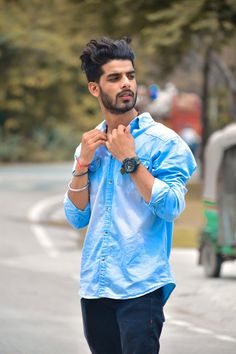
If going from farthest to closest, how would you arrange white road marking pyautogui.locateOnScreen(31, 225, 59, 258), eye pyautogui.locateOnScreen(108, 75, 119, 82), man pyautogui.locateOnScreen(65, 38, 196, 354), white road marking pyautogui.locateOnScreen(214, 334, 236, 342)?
white road marking pyautogui.locateOnScreen(31, 225, 59, 258), white road marking pyautogui.locateOnScreen(214, 334, 236, 342), eye pyautogui.locateOnScreen(108, 75, 119, 82), man pyautogui.locateOnScreen(65, 38, 196, 354)

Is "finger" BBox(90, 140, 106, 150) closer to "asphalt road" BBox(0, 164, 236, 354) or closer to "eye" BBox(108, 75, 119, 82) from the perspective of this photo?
"eye" BBox(108, 75, 119, 82)

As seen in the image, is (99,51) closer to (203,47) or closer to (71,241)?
(71,241)

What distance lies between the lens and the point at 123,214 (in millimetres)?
5531

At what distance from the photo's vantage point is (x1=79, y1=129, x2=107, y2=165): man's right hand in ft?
18.2

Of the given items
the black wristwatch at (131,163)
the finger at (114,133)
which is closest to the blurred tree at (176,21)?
the finger at (114,133)

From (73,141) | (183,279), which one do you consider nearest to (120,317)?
(183,279)

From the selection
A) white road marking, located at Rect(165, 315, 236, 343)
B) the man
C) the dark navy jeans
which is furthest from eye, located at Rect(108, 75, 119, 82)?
white road marking, located at Rect(165, 315, 236, 343)

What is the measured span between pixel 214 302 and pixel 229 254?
92.3 inches

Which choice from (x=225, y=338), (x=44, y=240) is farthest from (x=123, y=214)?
(x=44, y=240)

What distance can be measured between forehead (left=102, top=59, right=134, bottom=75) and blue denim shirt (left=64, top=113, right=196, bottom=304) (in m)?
0.22

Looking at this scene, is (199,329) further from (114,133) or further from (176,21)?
(176,21)

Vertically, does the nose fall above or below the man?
above

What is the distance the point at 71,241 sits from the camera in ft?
74.0

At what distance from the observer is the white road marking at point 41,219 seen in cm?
2095
